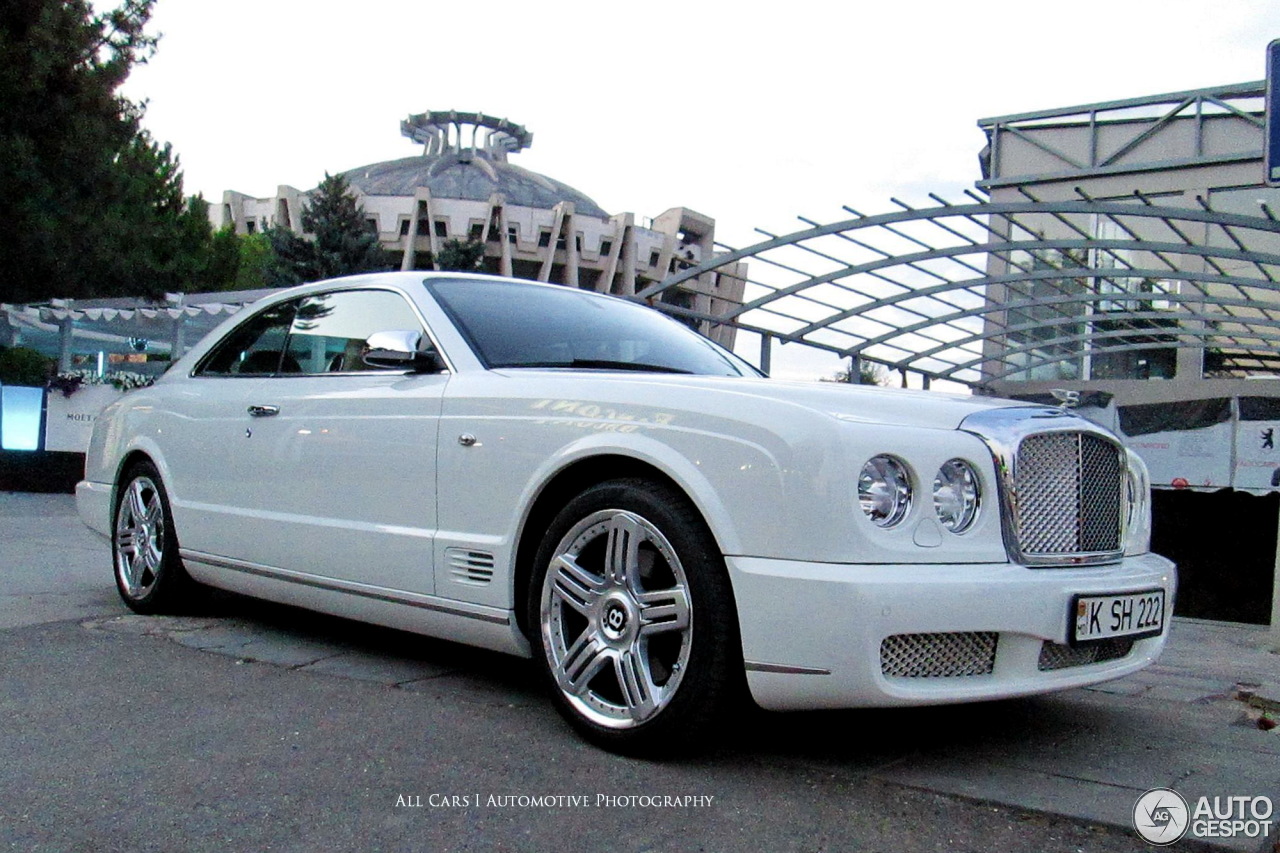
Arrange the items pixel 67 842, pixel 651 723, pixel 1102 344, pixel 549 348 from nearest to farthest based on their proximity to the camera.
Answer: pixel 67 842
pixel 651 723
pixel 549 348
pixel 1102 344

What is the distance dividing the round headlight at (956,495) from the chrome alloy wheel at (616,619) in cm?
69

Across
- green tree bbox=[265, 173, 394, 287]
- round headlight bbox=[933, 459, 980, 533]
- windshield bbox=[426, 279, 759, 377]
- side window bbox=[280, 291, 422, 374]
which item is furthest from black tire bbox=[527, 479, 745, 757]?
green tree bbox=[265, 173, 394, 287]

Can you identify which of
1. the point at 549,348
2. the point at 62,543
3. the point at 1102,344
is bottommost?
the point at 62,543

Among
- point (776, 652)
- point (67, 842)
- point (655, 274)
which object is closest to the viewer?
point (67, 842)

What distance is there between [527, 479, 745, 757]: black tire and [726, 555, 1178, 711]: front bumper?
0.11 metres

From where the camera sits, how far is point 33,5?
21234mm

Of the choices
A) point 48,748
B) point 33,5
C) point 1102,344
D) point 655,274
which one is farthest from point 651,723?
point 655,274

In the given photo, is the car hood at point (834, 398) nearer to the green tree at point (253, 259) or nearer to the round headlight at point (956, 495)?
the round headlight at point (956, 495)

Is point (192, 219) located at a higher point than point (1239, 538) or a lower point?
higher

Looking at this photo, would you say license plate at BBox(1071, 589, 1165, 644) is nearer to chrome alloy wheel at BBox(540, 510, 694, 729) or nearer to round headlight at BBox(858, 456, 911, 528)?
round headlight at BBox(858, 456, 911, 528)

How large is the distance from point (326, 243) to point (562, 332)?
180 ft

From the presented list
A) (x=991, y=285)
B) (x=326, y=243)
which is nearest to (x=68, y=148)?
(x=991, y=285)

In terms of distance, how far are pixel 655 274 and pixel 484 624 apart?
85571mm

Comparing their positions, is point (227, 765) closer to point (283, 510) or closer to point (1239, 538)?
point (283, 510)
